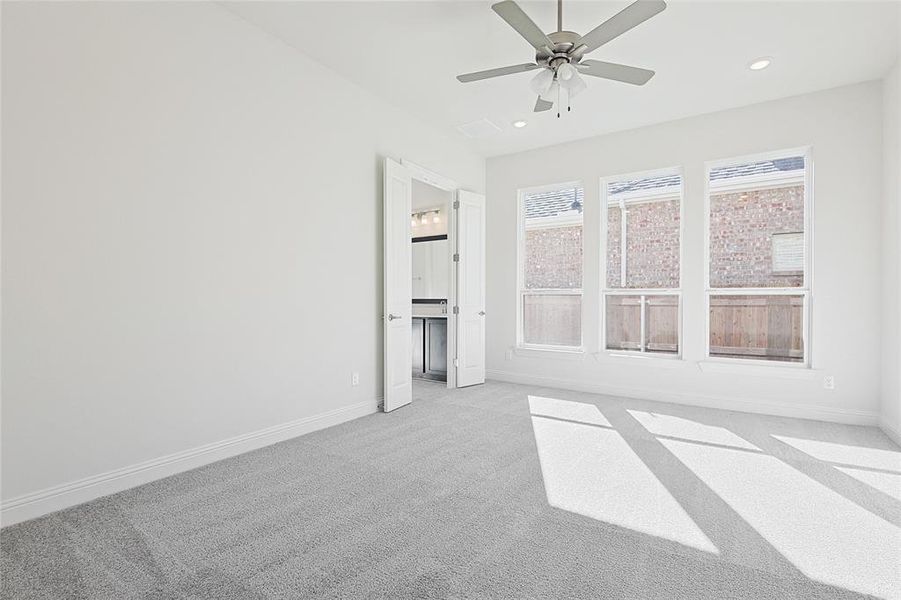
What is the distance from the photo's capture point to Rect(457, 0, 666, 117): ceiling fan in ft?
7.45

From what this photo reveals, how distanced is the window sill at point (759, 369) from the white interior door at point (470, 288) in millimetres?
2449

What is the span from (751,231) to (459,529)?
407 cm

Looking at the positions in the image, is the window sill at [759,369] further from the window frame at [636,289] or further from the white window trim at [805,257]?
the window frame at [636,289]

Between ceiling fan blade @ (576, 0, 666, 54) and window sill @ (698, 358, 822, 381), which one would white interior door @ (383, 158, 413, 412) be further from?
window sill @ (698, 358, 822, 381)

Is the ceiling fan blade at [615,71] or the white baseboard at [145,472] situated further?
the ceiling fan blade at [615,71]

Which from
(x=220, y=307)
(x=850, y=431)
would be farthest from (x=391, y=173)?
(x=850, y=431)

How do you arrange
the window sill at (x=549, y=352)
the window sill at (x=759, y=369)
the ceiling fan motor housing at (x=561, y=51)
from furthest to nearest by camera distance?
the window sill at (x=549, y=352) < the window sill at (x=759, y=369) < the ceiling fan motor housing at (x=561, y=51)

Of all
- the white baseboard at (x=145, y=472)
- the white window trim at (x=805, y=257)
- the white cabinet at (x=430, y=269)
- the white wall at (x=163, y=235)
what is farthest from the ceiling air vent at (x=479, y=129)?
the white baseboard at (x=145, y=472)

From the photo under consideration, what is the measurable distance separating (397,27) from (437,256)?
3.30m

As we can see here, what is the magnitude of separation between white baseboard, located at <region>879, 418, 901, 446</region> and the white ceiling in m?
2.88

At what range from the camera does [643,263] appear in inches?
191

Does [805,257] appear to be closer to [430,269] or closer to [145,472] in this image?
[430,269]

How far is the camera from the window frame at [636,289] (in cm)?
459

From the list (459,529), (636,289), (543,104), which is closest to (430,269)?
(636,289)
